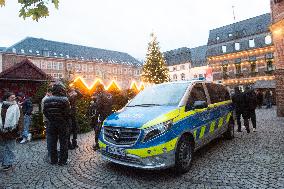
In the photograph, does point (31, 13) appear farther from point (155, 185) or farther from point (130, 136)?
point (155, 185)

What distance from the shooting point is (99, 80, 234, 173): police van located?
535 cm

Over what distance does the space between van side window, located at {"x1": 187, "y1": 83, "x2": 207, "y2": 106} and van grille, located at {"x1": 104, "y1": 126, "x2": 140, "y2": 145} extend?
1.71 meters

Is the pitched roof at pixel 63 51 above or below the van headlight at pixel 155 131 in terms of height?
above

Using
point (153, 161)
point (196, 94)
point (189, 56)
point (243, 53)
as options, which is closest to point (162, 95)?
point (196, 94)

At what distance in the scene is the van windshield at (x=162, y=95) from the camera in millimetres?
6552

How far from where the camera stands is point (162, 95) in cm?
699

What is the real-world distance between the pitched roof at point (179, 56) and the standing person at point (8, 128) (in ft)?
209

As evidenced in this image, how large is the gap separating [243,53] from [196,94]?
40467 mm

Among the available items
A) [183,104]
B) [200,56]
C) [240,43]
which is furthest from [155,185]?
[200,56]

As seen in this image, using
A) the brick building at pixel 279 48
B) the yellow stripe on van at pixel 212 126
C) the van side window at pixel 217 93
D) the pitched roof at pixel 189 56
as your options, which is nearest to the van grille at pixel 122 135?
the yellow stripe on van at pixel 212 126

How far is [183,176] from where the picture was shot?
5.71 metres

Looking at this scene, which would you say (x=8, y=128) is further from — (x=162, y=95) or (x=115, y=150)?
(x=162, y=95)

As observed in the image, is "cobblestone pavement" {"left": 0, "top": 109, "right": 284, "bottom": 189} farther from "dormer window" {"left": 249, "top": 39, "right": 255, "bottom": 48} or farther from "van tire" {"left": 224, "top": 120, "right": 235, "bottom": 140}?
"dormer window" {"left": 249, "top": 39, "right": 255, "bottom": 48}

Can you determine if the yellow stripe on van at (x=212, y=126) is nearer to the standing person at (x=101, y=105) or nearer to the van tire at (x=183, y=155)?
the van tire at (x=183, y=155)
